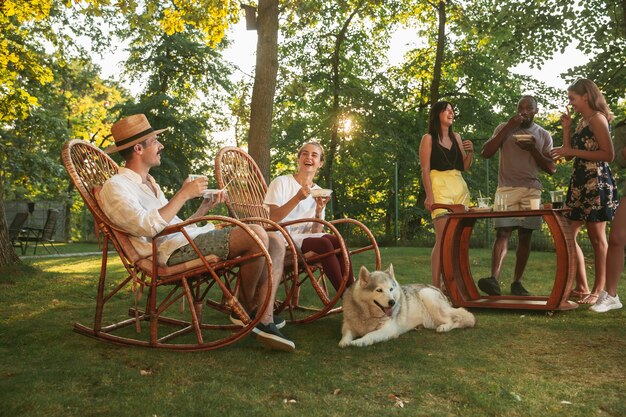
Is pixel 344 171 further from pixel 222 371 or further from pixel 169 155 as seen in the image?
pixel 222 371

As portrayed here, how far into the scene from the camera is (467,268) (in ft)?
15.7

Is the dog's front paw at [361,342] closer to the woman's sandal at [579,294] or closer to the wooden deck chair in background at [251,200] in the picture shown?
the wooden deck chair in background at [251,200]

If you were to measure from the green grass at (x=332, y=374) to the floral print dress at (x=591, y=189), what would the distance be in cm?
79

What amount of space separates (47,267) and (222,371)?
22.0 ft

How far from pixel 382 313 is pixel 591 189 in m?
2.11

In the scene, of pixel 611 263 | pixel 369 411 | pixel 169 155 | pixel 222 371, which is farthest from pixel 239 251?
pixel 169 155

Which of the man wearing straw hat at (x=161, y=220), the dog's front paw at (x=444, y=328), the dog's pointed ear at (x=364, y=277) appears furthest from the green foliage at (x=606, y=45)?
the man wearing straw hat at (x=161, y=220)

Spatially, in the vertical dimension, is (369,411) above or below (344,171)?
below

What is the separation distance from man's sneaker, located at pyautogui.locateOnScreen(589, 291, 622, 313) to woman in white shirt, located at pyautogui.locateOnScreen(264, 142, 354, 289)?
6.07ft

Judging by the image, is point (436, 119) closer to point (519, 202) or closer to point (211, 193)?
point (519, 202)

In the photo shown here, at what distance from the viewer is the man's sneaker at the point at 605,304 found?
4.21m

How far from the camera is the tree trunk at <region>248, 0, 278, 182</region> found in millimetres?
5969

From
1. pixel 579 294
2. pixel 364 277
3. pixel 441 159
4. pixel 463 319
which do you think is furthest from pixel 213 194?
pixel 579 294

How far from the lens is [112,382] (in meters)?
2.51
